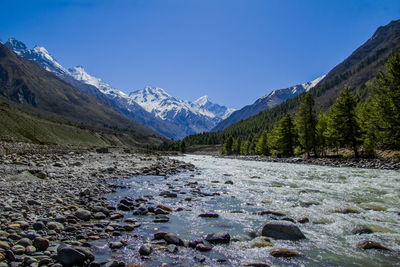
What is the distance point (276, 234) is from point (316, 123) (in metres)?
53.7

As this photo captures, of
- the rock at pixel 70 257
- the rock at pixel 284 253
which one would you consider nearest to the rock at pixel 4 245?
the rock at pixel 70 257

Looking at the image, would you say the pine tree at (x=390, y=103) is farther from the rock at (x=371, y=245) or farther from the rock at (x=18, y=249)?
the rock at (x=18, y=249)

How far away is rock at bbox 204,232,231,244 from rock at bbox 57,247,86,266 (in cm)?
406

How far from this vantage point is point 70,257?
5930mm

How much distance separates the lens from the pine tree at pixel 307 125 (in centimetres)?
5394

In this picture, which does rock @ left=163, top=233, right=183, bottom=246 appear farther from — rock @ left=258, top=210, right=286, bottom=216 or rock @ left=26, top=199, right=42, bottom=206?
rock @ left=26, top=199, right=42, bottom=206

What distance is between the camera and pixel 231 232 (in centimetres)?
902

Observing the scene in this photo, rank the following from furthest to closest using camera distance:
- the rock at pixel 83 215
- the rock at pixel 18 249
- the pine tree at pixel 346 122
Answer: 1. the pine tree at pixel 346 122
2. the rock at pixel 83 215
3. the rock at pixel 18 249

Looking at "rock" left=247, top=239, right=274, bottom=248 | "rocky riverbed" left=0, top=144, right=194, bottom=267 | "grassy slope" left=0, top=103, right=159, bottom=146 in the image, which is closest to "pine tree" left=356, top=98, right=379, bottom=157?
"rock" left=247, top=239, right=274, bottom=248

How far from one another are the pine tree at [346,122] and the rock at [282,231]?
40.2 m

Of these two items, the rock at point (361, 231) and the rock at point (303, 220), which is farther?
the rock at point (303, 220)

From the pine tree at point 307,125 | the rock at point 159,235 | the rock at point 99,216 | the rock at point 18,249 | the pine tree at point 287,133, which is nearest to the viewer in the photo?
the rock at point 18,249

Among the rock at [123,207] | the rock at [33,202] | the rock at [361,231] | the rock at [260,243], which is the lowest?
the rock at [260,243]

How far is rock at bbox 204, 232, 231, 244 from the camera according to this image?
8039 millimetres
